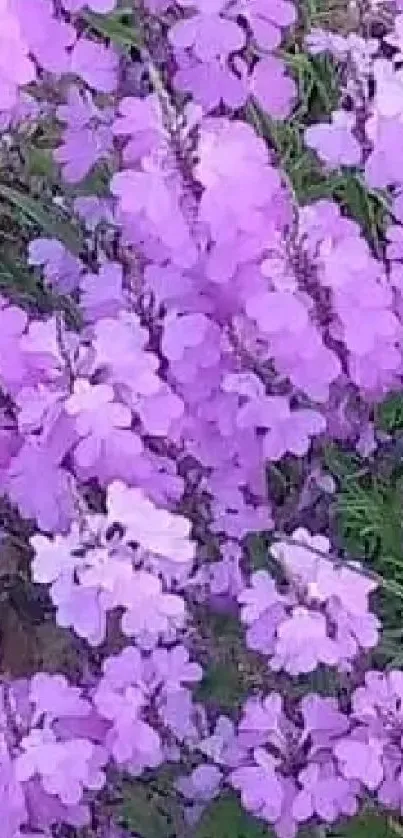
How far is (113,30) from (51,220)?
0.46ft

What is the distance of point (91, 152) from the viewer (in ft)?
4.52

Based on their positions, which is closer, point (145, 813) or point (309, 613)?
point (309, 613)

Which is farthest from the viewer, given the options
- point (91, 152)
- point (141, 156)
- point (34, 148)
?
point (34, 148)

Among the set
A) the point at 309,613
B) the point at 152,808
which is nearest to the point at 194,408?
the point at 309,613

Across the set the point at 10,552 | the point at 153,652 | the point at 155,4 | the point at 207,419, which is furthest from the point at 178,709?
the point at 155,4

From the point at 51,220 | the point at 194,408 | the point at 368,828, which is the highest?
the point at 51,220

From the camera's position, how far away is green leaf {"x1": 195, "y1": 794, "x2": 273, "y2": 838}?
55.6 inches

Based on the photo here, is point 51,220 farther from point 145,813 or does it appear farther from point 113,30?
point 145,813

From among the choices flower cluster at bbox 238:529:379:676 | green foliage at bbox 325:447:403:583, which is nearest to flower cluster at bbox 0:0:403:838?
flower cluster at bbox 238:529:379:676

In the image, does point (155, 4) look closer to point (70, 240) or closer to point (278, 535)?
point (70, 240)

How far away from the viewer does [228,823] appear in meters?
1.44

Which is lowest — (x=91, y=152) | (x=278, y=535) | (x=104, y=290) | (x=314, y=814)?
(x=314, y=814)

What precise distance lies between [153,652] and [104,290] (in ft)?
0.69

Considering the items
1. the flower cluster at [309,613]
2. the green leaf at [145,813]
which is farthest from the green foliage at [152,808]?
the flower cluster at [309,613]
